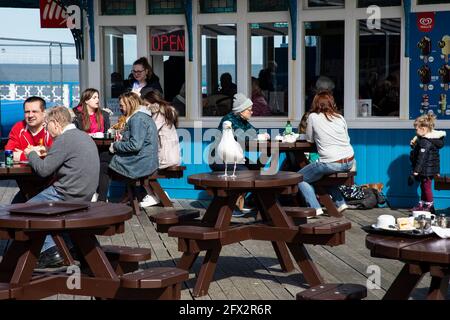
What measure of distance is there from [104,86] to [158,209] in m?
1.93

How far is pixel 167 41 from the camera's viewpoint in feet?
36.5

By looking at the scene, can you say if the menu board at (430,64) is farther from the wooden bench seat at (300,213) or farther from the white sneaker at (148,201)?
the wooden bench seat at (300,213)

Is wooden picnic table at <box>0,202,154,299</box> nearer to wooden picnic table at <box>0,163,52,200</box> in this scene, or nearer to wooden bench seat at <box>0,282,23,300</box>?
wooden bench seat at <box>0,282,23,300</box>

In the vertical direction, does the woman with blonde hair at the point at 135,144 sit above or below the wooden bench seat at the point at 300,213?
above

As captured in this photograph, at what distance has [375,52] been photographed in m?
10.4

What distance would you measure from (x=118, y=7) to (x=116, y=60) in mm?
628

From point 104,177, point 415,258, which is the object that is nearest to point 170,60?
point 104,177

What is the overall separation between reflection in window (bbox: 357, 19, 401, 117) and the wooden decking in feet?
5.78

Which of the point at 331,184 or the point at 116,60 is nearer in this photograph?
the point at 331,184

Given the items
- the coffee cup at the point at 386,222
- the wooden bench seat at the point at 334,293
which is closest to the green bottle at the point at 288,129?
the coffee cup at the point at 386,222

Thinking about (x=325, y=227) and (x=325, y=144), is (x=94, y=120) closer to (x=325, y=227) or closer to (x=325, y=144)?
(x=325, y=144)

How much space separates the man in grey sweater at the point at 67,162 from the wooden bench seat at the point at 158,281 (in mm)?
1400

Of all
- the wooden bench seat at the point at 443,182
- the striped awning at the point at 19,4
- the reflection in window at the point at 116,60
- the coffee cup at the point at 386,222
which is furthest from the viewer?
the striped awning at the point at 19,4

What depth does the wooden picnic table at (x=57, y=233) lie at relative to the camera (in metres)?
5.18
